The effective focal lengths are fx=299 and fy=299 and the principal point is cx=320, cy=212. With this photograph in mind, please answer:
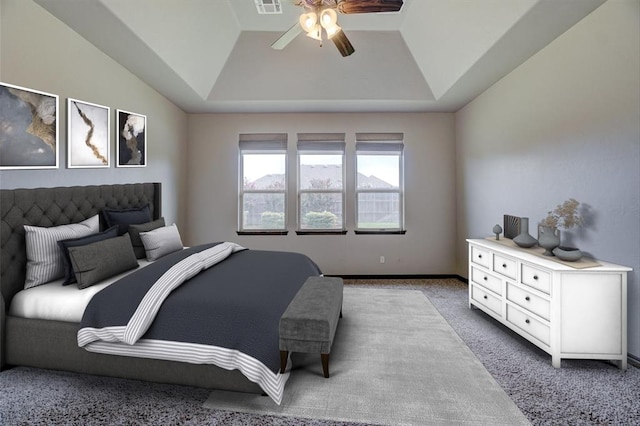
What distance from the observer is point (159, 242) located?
10.2ft

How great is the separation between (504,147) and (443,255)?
1.99 m

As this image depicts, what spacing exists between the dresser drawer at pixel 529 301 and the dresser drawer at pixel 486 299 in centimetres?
20

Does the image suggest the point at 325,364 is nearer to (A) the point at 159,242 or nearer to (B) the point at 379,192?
(A) the point at 159,242

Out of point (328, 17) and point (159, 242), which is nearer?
point (328, 17)

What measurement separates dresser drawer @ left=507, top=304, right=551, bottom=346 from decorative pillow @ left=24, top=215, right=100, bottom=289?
389 centimetres

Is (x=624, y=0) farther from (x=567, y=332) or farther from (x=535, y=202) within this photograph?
(x=567, y=332)

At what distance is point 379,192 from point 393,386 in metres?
3.36

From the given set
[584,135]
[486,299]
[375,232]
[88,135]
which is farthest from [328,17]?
[375,232]

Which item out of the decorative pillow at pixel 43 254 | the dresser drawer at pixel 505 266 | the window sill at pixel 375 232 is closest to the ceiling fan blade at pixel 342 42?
the dresser drawer at pixel 505 266

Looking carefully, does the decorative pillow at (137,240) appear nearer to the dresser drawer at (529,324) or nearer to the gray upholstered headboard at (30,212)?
the gray upholstered headboard at (30,212)

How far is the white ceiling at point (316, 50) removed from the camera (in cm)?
253

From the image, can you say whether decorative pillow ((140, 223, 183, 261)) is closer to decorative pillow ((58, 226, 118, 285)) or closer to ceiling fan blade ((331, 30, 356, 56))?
decorative pillow ((58, 226, 118, 285))

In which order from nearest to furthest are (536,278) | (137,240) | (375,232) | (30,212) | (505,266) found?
(30,212)
(536,278)
(505,266)
(137,240)
(375,232)

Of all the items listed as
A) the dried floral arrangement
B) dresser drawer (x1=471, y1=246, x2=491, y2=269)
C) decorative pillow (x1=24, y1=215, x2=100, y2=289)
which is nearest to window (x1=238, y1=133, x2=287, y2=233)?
decorative pillow (x1=24, y1=215, x2=100, y2=289)
